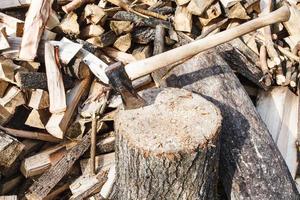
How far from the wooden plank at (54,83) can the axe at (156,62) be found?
0.56 meters

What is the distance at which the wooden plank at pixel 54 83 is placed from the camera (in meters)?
2.81

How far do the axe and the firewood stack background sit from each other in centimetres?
36

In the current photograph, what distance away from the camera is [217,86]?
9.36 ft

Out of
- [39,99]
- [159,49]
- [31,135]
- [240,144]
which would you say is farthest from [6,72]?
[240,144]

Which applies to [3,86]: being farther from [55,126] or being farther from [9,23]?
[9,23]

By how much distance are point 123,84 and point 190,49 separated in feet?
1.83

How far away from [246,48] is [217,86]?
2.00 feet

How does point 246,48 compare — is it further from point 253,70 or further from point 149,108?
point 149,108

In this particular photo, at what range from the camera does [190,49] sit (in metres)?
2.68

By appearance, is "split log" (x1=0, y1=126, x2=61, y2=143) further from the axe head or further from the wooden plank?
the axe head

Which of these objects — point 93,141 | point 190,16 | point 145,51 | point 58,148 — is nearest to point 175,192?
point 93,141

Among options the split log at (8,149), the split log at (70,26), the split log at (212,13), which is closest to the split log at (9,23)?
the split log at (70,26)

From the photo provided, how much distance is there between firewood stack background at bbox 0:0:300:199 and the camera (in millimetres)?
2846

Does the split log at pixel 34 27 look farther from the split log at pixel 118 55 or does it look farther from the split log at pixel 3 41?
the split log at pixel 118 55
